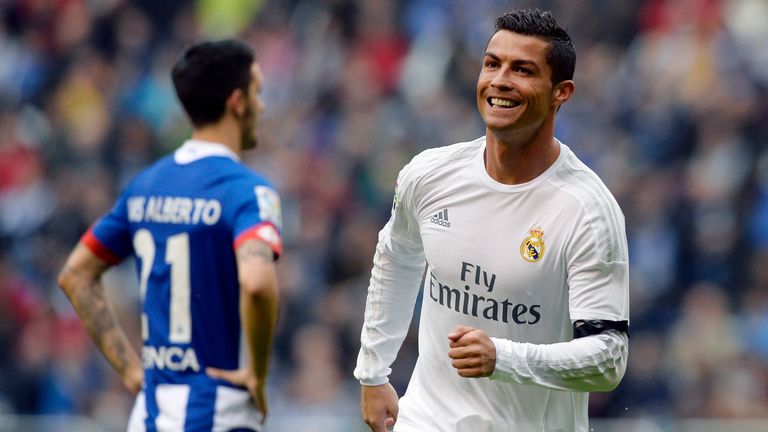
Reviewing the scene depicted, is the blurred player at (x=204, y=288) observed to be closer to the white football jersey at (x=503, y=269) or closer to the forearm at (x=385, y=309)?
the forearm at (x=385, y=309)

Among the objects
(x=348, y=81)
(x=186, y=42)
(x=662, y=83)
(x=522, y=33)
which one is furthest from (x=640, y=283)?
(x=522, y=33)

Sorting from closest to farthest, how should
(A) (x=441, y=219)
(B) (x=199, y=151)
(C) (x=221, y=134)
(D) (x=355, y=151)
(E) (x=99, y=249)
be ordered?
(A) (x=441, y=219)
(B) (x=199, y=151)
(C) (x=221, y=134)
(E) (x=99, y=249)
(D) (x=355, y=151)

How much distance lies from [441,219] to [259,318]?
0.85m

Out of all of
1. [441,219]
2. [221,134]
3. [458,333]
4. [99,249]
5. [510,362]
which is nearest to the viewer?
[458,333]

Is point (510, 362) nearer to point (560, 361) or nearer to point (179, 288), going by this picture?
point (560, 361)

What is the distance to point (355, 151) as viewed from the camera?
12.6 m

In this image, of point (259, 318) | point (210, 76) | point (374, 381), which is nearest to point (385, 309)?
point (374, 381)

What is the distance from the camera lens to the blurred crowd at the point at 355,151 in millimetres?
10891

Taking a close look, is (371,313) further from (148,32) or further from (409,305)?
(148,32)

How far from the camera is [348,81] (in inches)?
524

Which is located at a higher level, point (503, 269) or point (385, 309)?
point (503, 269)

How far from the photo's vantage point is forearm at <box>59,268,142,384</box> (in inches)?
239

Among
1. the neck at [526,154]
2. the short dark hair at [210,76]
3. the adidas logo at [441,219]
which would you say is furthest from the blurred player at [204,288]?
the neck at [526,154]

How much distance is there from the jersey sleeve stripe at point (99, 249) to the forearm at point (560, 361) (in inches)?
80.7
